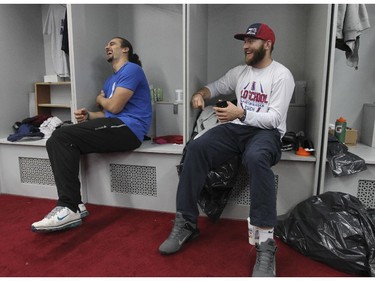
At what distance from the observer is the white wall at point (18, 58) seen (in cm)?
240

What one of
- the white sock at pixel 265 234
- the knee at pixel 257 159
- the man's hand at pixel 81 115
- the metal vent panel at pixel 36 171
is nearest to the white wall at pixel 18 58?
the metal vent panel at pixel 36 171

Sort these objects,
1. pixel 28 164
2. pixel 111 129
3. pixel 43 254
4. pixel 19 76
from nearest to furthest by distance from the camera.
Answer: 1. pixel 43 254
2. pixel 111 129
3. pixel 28 164
4. pixel 19 76

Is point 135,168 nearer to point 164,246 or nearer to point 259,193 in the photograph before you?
point 164,246

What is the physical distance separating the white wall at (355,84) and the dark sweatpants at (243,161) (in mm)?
1061

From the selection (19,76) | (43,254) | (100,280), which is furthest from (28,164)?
(100,280)

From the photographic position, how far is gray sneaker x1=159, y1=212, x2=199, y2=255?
1.49 meters

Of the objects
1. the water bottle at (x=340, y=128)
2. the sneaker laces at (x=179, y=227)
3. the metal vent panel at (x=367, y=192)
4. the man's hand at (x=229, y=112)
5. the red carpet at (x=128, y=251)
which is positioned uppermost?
the man's hand at (x=229, y=112)

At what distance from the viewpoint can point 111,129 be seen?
1.89 m

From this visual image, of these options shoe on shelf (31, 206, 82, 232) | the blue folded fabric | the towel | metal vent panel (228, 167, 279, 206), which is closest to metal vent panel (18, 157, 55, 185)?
the blue folded fabric

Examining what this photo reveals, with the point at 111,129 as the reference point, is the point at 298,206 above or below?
below

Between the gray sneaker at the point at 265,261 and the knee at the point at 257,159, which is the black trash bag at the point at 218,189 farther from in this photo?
the gray sneaker at the point at 265,261

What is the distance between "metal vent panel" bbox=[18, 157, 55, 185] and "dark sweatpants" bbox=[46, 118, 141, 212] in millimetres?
505

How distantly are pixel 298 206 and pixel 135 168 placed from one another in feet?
3.51

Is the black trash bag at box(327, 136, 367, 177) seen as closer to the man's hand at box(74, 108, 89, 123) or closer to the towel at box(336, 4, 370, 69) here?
the towel at box(336, 4, 370, 69)
